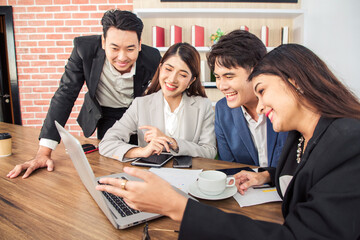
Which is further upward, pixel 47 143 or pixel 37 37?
pixel 37 37

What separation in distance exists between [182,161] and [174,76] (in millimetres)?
600

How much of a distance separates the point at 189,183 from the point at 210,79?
8.30 ft

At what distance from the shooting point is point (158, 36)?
3393 millimetres

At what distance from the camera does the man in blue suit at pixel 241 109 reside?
4.94ft

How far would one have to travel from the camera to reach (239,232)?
25.5 inches

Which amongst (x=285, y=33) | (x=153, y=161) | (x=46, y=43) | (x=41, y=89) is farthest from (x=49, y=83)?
(x=285, y=33)

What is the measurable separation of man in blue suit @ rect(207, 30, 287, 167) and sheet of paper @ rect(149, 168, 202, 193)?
0.50 metres

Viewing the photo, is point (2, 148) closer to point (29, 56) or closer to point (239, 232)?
point (239, 232)

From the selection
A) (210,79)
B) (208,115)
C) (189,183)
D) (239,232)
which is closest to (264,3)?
(210,79)

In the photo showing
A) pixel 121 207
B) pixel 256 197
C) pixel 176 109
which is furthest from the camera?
pixel 176 109

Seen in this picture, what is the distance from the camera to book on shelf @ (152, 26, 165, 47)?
11.0 feet

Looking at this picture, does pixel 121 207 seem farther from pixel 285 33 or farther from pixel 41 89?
pixel 41 89

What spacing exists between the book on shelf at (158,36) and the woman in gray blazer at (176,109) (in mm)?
1615

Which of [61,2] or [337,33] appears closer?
[337,33]
